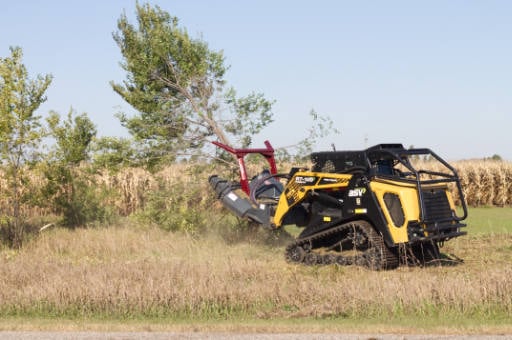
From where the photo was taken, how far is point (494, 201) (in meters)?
31.6

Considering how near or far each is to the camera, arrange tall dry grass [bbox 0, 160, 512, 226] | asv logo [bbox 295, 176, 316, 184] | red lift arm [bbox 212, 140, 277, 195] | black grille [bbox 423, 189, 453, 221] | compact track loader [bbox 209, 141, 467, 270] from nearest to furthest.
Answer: compact track loader [bbox 209, 141, 467, 270] < black grille [bbox 423, 189, 453, 221] < asv logo [bbox 295, 176, 316, 184] < red lift arm [bbox 212, 140, 277, 195] < tall dry grass [bbox 0, 160, 512, 226]

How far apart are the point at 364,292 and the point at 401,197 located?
2.68m

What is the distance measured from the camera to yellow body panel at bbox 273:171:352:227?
13.5 metres

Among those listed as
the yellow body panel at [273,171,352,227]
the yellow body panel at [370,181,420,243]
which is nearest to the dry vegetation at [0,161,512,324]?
the yellow body panel at [370,181,420,243]

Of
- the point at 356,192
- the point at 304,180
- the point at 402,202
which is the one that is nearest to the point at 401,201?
the point at 402,202

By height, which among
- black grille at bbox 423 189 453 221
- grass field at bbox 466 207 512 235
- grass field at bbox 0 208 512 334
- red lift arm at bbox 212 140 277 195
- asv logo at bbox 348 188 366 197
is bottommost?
grass field at bbox 466 207 512 235

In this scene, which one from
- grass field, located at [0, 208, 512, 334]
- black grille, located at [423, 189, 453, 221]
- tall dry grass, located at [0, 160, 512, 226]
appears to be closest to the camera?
grass field, located at [0, 208, 512, 334]

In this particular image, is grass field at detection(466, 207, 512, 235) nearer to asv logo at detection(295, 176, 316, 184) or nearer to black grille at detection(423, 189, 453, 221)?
black grille at detection(423, 189, 453, 221)

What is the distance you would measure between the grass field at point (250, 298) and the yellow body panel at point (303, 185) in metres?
1.59

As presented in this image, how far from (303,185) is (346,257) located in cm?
176

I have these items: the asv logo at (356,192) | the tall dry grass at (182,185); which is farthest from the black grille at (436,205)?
the tall dry grass at (182,185)

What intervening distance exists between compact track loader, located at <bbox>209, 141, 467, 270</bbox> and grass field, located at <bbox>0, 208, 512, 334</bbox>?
0.51 meters

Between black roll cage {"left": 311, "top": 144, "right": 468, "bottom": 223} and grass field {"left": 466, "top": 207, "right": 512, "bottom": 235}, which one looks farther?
grass field {"left": 466, "top": 207, "right": 512, "bottom": 235}

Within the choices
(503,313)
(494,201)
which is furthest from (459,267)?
(494,201)
